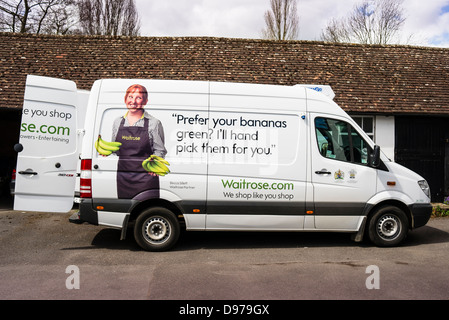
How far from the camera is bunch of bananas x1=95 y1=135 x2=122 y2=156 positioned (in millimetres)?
6117

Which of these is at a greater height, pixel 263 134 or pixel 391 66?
pixel 391 66

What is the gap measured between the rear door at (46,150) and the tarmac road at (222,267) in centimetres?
90

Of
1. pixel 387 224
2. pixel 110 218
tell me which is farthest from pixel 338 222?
pixel 110 218

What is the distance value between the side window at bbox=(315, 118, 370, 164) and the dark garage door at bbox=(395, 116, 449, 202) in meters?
6.31

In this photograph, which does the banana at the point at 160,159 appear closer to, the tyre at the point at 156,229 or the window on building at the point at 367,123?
the tyre at the point at 156,229

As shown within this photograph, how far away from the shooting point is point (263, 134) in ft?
20.9

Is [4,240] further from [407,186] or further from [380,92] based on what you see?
[380,92]

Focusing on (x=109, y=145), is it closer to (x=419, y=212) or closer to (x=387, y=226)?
(x=387, y=226)

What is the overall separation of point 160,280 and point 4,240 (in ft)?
13.1

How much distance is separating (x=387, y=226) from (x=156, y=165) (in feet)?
13.3

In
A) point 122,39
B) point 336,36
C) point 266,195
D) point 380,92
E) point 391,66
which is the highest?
point 336,36

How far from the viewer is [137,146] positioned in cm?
618

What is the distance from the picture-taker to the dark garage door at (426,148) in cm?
1216

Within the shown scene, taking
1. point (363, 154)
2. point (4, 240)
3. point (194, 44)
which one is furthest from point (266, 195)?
point (194, 44)
